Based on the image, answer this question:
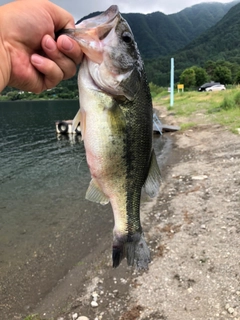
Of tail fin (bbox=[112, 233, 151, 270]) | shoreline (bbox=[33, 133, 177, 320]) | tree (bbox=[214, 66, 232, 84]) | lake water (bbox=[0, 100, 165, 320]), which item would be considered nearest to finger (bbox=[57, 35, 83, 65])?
tail fin (bbox=[112, 233, 151, 270])

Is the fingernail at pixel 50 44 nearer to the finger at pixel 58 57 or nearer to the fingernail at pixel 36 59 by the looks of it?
the finger at pixel 58 57

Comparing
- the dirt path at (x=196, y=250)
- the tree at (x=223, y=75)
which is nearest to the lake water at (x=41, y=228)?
the dirt path at (x=196, y=250)

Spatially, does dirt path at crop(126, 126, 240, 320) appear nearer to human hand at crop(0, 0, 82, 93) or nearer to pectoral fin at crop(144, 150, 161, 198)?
pectoral fin at crop(144, 150, 161, 198)

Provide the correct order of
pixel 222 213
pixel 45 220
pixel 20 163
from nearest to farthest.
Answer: pixel 222 213 → pixel 45 220 → pixel 20 163

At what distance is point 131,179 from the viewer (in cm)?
294

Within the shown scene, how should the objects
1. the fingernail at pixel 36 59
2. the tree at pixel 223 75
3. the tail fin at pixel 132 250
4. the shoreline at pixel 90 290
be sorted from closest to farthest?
the fingernail at pixel 36 59 < the tail fin at pixel 132 250 < the shoreline at pixel 90 290 < the tree at pixel 223 75

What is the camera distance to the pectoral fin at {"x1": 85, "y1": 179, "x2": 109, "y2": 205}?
294cm

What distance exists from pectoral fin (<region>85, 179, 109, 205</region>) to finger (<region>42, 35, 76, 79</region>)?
110cm

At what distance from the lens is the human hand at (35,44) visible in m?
2.35

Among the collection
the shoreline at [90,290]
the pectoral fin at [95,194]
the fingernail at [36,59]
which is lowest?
the shoreline at [90,290]

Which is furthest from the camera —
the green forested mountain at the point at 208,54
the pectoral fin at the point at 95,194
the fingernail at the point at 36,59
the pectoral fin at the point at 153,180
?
the green forested mountain at the point at 208,54

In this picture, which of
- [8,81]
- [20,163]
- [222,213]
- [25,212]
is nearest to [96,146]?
[8,81]

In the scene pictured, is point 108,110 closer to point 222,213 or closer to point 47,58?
point 47,58

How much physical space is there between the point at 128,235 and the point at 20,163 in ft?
70.5
